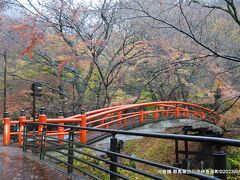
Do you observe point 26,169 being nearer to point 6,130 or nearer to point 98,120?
point 6,130

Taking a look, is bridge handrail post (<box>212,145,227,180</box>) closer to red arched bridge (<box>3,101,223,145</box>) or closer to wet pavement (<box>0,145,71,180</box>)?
wet pavement (<box>0,145,71,180</box>)

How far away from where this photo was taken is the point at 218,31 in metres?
13.4

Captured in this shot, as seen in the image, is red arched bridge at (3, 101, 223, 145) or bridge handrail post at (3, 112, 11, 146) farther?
bridge handrail post at (3, 112, 11, 146)

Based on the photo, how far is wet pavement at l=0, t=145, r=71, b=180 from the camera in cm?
460

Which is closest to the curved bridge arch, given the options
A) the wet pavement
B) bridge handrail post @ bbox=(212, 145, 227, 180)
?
the wet pavement

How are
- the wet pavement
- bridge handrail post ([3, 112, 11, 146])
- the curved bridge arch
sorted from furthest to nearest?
the curved bridge arch < bridge handrail post ([3, 112, 11, 146]) < the wet pavement

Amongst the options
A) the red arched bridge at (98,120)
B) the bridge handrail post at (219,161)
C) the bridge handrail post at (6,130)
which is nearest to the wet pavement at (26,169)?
the red arched bridge at (98,120)

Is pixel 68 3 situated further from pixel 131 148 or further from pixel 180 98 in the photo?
pixel 180 98

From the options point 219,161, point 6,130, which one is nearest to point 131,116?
point 6,130

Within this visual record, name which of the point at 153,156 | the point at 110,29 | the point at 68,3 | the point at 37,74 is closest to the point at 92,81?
the point at 37,74

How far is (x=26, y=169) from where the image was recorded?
521 cm

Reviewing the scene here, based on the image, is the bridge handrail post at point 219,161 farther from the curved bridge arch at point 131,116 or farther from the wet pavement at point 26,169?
the curved bridge arch at point 131,116

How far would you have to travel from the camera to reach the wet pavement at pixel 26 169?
4.60 m

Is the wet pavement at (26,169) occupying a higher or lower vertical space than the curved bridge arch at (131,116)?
lower
